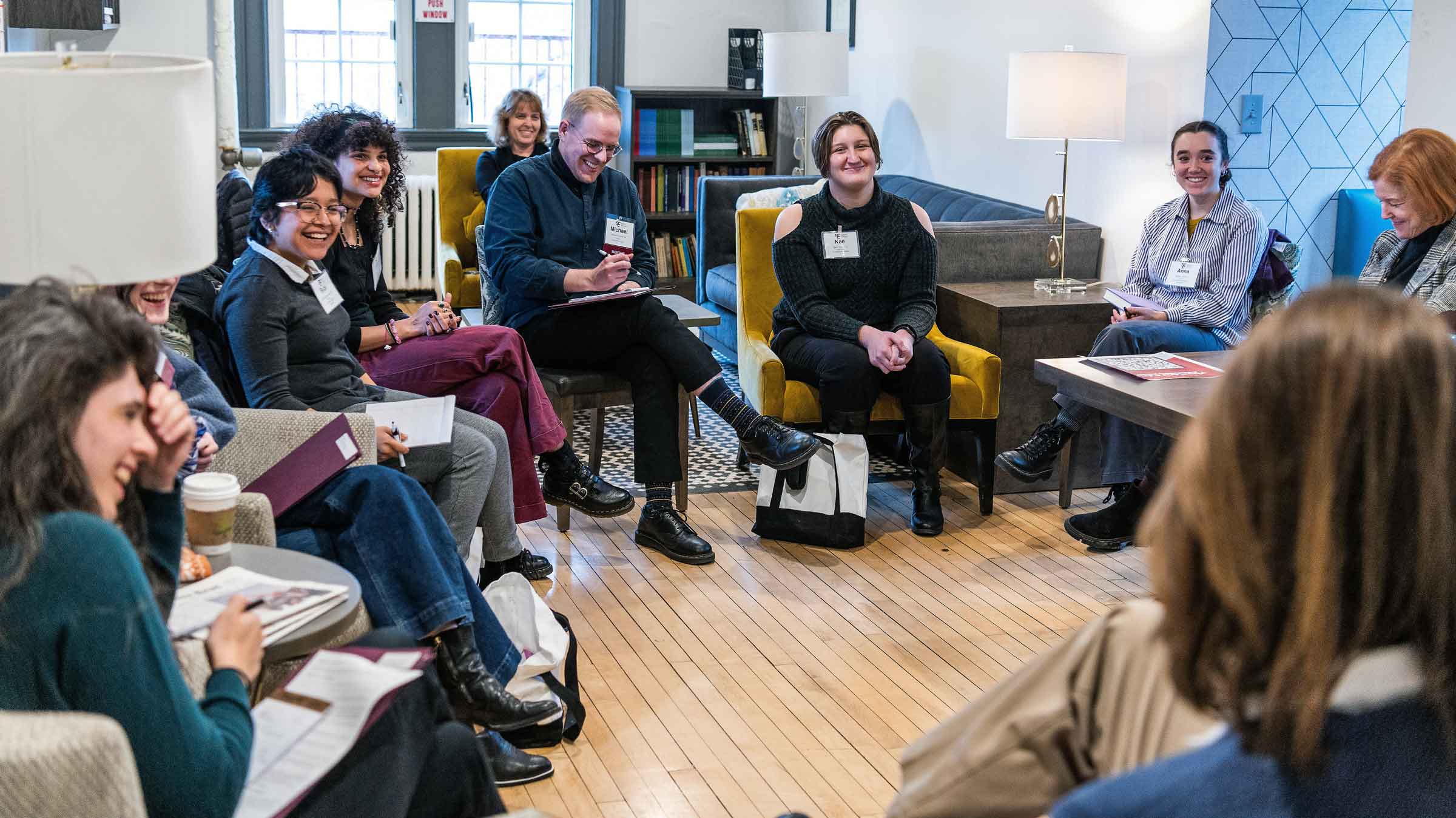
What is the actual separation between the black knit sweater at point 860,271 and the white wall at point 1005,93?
824 mm

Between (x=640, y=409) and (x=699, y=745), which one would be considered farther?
(x=640, y=409)

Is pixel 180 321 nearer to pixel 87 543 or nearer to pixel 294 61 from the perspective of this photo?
pixel 87 543

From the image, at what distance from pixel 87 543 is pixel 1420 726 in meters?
1.14

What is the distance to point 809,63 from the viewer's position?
292 inches

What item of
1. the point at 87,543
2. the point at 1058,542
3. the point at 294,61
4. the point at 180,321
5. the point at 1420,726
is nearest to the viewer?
the point at 1420,726

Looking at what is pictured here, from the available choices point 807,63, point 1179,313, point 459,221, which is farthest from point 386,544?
point 807,63

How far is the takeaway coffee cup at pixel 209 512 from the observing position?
2.21 metres

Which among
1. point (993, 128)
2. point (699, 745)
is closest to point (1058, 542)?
point (699, 745)

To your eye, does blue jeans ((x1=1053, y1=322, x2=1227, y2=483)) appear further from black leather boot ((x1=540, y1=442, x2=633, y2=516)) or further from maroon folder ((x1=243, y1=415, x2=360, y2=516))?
maroon folder ((x1=243, y1=415, x2=360, y2=516))

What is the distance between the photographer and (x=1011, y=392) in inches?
186

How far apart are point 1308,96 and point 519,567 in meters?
3.22

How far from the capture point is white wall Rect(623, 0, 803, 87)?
8.44m

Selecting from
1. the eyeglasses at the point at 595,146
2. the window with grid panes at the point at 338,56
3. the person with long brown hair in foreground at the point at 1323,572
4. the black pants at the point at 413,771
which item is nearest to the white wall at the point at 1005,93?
the eyeglasses at the point at 595,146

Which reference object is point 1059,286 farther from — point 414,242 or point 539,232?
point 414,242
